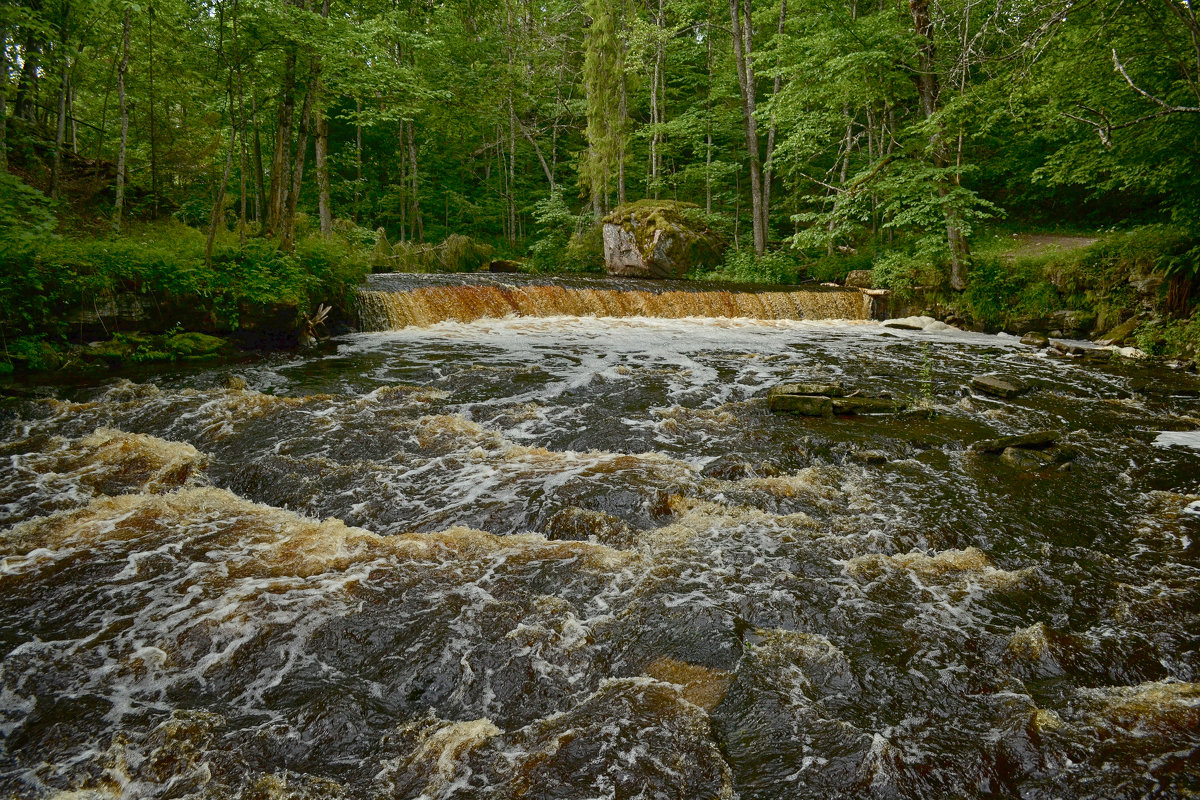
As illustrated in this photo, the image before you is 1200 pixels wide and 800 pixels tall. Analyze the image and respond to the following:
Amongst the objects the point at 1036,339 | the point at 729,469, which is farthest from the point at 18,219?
the point at 1036,339

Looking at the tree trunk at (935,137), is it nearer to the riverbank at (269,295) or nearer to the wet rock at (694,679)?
the riverbank at (269,295)

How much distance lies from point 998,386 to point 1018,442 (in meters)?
2.70

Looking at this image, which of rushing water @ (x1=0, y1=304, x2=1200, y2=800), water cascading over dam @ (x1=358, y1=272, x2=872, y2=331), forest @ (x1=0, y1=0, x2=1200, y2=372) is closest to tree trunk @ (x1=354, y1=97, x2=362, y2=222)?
forest @ (x1=0, y1=0, x2=1200, y2=372)

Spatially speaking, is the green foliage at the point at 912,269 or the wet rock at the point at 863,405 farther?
the green foliage at the point at 912,269

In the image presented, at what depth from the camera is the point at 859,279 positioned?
1870cm

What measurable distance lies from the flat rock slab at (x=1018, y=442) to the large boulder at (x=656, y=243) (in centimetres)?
1648

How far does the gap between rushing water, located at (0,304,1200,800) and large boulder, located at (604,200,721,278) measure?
15.4m

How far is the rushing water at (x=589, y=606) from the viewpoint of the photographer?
2.61m

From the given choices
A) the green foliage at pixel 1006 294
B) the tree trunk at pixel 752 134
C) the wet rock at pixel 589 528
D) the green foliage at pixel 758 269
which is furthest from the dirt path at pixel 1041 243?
the wet rock at pixel 589 528

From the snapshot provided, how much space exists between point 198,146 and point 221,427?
15073 mm

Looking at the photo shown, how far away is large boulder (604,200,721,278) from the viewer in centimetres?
2189

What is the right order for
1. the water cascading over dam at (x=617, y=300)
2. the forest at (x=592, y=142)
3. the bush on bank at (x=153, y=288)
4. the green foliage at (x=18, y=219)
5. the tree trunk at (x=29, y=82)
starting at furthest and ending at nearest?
the water cascading over dam at (x=617, y=300), the tree trunk at (x=29, y=82), the forest at (x=592, y=142), the bush on bank at (x=153, y=288), the green foliage at (x=18, y=219)

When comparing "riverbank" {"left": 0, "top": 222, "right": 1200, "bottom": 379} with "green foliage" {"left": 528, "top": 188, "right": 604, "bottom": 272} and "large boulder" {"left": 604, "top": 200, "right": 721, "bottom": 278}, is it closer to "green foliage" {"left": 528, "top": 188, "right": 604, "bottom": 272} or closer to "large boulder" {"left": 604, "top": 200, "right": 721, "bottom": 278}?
"large boulder" {"left": 604, "top": 200, "right": 721, "bottom": 278}

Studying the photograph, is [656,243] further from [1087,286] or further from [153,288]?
[153,288]
